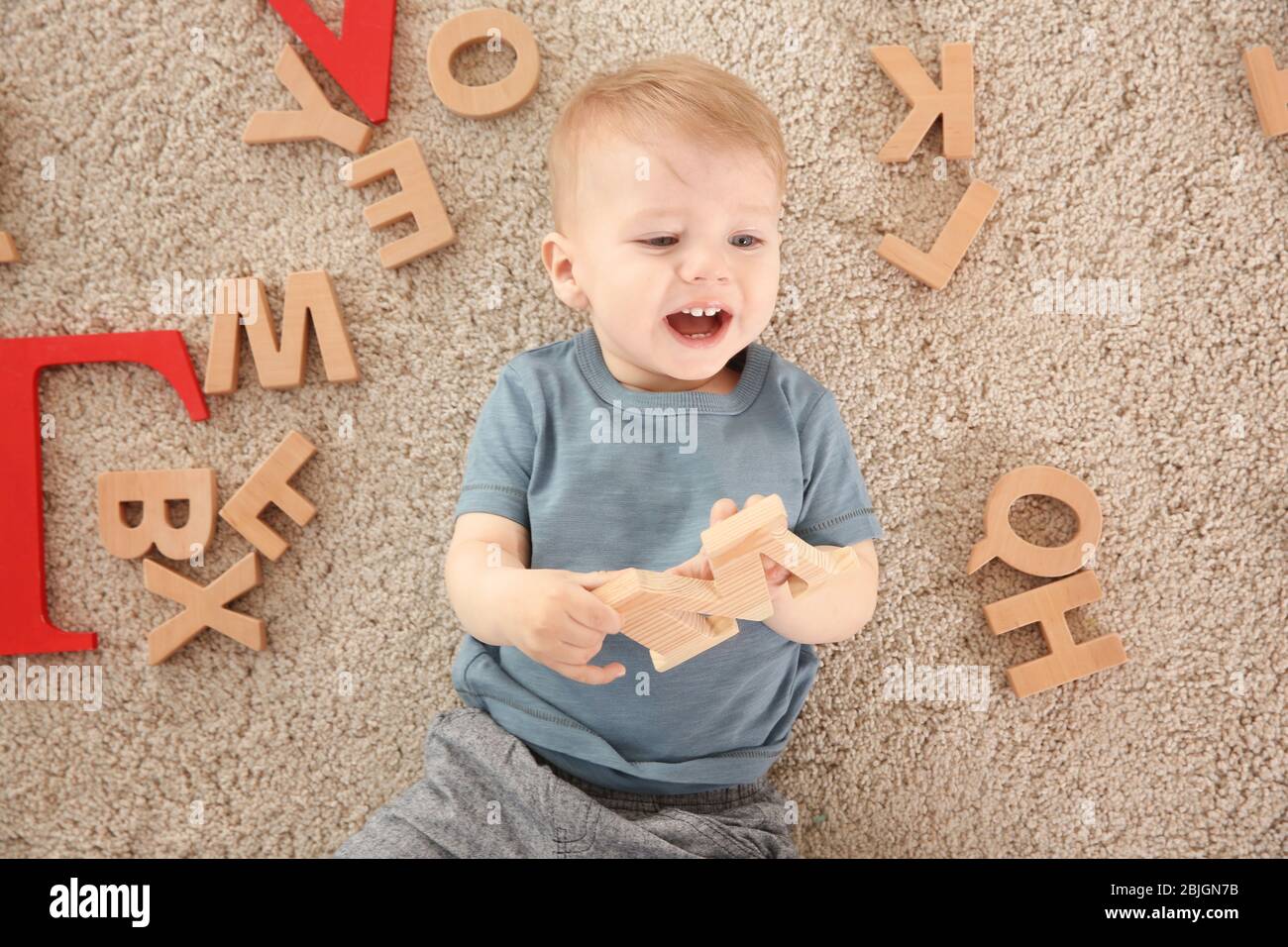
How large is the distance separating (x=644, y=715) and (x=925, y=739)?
1.10ft

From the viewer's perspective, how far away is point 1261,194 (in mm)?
990

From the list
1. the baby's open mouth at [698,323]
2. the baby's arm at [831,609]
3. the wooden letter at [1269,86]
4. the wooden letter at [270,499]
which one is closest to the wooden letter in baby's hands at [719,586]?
the baby's arm at [831,609]

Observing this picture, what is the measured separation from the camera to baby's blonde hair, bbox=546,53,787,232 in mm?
799

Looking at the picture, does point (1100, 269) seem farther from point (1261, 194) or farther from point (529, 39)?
point (529, 39)

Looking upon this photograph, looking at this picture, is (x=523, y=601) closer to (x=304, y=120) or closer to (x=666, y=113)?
(x=666, y=113)

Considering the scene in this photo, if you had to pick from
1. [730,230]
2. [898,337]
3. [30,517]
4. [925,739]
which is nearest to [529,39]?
[730,230]

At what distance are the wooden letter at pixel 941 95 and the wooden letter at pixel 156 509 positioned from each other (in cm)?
85

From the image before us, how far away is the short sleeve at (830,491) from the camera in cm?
90

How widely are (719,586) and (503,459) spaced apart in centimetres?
30

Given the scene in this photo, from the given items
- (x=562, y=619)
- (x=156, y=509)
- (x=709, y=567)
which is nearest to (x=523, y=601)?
(x=562, y=619)

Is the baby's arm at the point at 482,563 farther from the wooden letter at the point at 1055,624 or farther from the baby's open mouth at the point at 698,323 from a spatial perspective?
→ the wooden letter at the point at 1055,624

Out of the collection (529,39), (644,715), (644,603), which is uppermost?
(529,39)

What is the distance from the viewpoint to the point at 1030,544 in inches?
38.9

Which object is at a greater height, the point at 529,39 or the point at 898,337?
the point at 529,39
